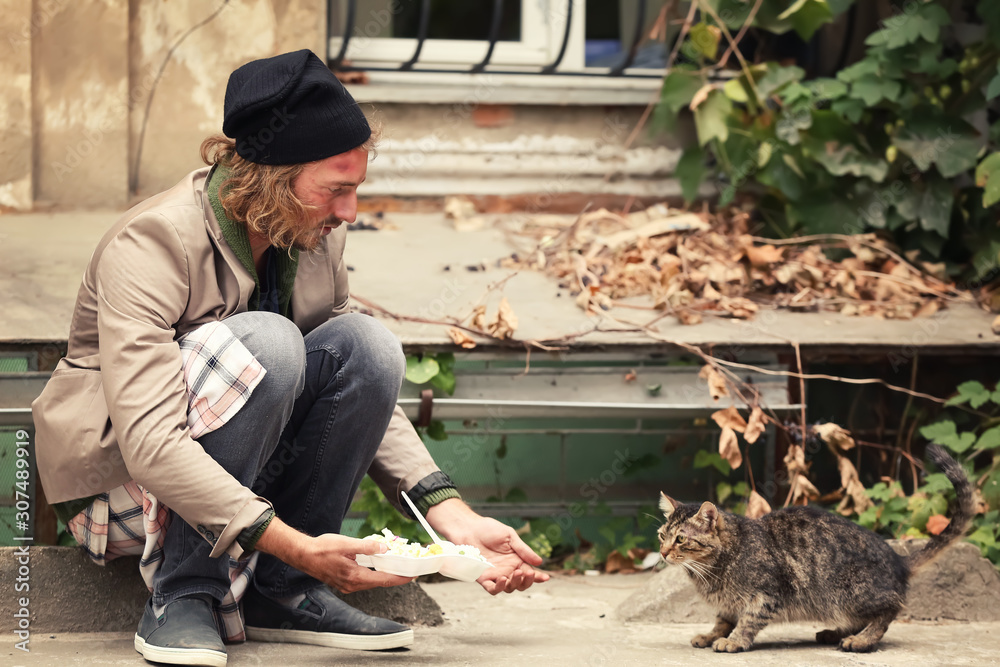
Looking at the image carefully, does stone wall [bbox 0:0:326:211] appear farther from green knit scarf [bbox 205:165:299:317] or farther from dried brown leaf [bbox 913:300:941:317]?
dried brown leaf [bbox 913:300:941:317]

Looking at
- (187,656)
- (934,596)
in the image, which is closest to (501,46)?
(934,596)

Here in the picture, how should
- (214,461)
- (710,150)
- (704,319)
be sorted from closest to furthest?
1. (214,461)
2. (704,319)
3. (710,150)

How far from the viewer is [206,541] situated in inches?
81.4

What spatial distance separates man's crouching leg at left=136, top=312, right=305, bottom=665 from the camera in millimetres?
1981

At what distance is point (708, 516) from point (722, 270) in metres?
1.51

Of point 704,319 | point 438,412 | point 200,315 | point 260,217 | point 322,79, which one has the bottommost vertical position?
point 438,412

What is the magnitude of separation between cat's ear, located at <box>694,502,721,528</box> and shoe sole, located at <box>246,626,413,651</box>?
2.49ft

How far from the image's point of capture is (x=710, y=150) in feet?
14.8

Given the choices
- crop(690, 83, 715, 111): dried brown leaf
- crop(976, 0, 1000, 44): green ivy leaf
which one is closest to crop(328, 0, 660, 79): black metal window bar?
crop(690, 83, 715, 111): dried brown leaf

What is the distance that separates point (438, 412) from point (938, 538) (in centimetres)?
147

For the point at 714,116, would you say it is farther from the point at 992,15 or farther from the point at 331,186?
the point at 331,186

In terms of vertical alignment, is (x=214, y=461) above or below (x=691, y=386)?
above

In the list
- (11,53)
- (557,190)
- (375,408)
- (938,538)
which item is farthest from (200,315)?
(557,190)

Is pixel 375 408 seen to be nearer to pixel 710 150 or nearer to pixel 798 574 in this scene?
pixel 798 574
